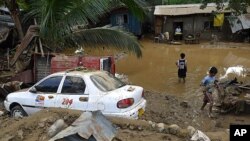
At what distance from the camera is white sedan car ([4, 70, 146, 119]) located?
346 inches

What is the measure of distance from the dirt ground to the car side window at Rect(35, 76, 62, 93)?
3.57ft

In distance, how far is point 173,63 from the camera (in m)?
23.0

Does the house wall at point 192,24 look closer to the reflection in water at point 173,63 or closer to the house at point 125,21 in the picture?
the house at point 125,21

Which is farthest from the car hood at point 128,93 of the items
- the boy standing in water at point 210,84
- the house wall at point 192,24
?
the house wall at point 192,24

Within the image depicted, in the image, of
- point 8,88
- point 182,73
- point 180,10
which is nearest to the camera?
point 8,88

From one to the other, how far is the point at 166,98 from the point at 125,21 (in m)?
21.4

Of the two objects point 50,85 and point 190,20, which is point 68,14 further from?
point 190,20

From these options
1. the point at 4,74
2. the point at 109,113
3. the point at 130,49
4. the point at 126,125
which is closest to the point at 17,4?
the point at 4,74

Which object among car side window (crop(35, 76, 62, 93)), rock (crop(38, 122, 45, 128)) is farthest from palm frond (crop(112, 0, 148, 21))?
rock (crop(38, 122, 45, 128))

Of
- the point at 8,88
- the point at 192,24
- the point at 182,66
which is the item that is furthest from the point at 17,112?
the point at 192,24

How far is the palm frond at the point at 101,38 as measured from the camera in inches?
512

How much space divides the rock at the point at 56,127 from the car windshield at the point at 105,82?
232cm

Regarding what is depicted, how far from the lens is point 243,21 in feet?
102

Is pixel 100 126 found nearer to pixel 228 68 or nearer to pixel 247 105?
pixel 247 105
